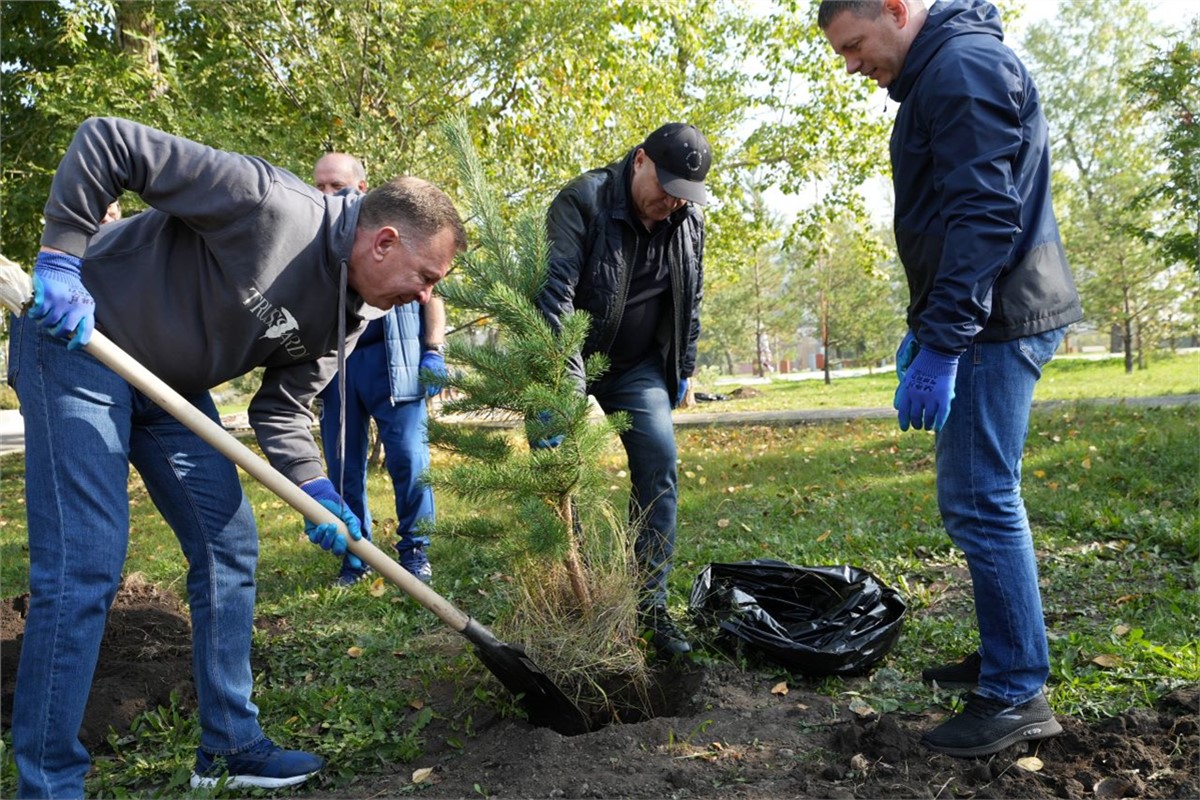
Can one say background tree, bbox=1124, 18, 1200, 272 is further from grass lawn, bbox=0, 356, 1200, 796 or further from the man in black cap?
the man in black cap

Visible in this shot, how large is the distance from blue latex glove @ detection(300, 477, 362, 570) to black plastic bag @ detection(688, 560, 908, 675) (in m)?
1.34

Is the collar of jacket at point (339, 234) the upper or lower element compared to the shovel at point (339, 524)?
upper

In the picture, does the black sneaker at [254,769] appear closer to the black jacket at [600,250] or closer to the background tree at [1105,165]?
the black jacket at [600,250]

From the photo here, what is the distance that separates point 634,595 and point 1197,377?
15152 millimetres

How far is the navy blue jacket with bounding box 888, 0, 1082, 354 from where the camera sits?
2.22 meters

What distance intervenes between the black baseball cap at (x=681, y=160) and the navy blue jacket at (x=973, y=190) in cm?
73

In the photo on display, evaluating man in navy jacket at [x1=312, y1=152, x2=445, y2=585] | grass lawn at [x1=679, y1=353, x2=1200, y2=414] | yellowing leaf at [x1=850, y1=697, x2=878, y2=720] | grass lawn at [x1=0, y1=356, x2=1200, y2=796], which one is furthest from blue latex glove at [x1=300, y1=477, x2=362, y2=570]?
grass lawn at [x1=679, y1=353, x2=1200, y2=414]

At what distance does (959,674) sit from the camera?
2885 mm

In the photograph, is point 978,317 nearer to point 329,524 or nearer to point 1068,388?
point 329,524

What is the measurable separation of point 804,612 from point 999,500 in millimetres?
1177

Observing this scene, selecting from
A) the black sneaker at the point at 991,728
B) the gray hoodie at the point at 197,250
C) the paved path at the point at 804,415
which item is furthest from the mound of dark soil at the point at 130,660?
the paved path at the point at 804,415

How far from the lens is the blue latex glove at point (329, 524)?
2574 millimetres

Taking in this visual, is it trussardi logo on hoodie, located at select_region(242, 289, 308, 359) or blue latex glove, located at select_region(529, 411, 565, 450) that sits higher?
trussardi logo on hoodie, located at select_region(242, 289, 308, 359)

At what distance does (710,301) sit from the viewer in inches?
1041
